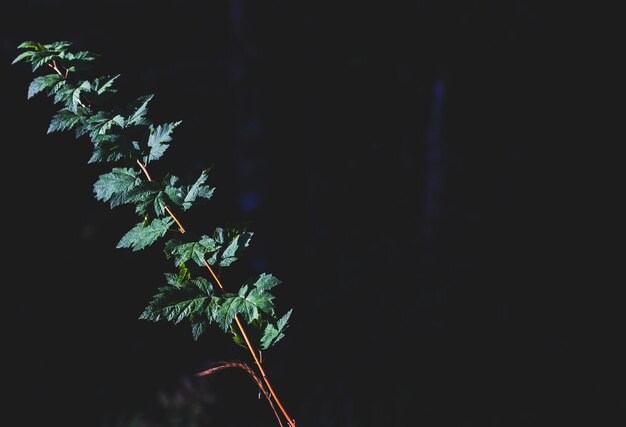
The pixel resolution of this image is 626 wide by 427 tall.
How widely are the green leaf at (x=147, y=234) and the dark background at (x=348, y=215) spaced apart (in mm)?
1678

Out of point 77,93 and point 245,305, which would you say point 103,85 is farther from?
point 245,305

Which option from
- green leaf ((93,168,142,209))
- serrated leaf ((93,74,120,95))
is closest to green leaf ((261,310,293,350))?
green leaf ((93,168,142,209))

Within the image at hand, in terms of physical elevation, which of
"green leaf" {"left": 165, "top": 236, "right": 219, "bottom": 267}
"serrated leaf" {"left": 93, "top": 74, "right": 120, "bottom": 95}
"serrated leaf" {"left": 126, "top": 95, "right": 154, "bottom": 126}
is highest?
"serrated leaf" {"left": 93, "top": 74, "right": 120, "bottom": 95}

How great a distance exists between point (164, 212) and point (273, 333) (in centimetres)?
40

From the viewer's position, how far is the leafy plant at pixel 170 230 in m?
1.19

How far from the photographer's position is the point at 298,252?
5.57 meters

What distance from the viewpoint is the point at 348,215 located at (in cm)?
601

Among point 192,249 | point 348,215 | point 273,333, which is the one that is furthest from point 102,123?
point 348,215

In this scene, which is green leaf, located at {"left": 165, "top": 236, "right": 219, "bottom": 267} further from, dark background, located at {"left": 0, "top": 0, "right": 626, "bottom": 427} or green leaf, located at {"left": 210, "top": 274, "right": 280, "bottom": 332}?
dark background, located at {"left": 0, "top": 0, "right": 626, "bottom": 427}

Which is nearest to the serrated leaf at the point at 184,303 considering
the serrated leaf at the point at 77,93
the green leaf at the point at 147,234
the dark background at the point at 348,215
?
the green leaf at the point at 147,234

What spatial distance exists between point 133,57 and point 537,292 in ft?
14.3

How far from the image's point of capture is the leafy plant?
1.19 meters

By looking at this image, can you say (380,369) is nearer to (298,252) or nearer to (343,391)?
(343,391)

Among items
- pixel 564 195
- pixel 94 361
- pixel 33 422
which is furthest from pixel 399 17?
pixel 33 422
